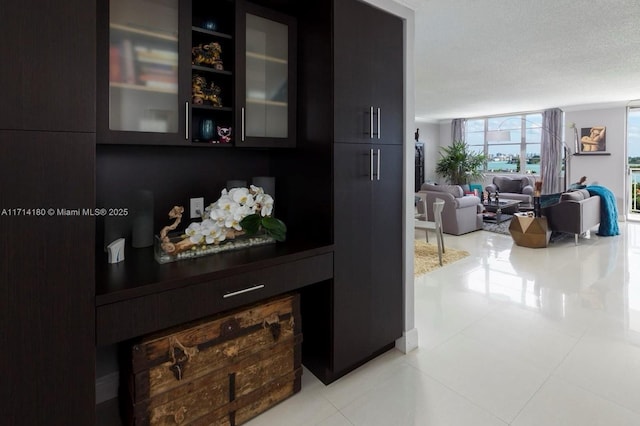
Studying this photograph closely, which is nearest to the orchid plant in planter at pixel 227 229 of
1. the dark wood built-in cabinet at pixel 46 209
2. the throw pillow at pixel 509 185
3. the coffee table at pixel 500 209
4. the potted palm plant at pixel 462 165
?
the dark wood built-in cabinet at pixel 46 209

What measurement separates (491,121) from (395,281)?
952cm

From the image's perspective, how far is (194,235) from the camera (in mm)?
1650

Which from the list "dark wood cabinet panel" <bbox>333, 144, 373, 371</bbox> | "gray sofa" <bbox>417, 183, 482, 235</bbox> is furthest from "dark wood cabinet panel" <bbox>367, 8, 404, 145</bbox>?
"gray sofa" <bbox>417, 183, 482, 235</bbox>

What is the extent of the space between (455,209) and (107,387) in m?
5.35

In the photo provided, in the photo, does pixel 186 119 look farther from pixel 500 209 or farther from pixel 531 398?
pixel 500 209

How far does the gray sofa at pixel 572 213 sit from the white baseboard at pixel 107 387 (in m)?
5.95

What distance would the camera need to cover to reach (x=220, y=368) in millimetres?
1562

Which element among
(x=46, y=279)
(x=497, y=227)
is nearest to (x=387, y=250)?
(x=46, y=279)

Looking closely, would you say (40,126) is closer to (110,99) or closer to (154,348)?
(110,99)

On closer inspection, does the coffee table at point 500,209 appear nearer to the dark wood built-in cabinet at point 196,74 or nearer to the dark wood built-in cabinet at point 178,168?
the dark wood built-in cabinet at point 178,168

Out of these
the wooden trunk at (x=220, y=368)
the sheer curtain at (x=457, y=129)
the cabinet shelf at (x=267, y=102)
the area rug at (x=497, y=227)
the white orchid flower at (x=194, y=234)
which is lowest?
the wooden trunk at (x=220, y=368)

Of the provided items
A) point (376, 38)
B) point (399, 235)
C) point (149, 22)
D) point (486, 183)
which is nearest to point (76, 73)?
point (149, 22)

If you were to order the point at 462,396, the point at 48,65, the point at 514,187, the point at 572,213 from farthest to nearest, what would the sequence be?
the point at 514,187, the point at 572,213, the point at 462,396, the point at 48,65

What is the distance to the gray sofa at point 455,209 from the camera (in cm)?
584
